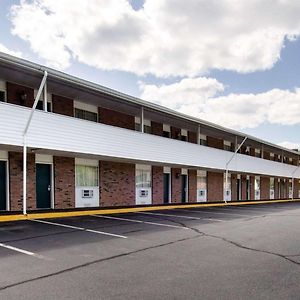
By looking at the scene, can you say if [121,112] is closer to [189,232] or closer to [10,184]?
[10,184]

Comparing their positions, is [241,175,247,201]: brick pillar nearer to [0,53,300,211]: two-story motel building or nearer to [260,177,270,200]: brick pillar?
[260,177,270,200]: brick pillar

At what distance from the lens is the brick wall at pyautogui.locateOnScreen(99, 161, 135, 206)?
1820cm

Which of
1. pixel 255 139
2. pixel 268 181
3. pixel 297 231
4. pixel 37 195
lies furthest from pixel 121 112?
pixel 268 181

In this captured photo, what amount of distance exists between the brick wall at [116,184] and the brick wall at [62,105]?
328cm

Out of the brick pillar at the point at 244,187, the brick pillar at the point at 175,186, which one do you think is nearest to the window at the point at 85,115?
the brick pillar at the point at 175,186

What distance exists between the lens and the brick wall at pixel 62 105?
15.7m

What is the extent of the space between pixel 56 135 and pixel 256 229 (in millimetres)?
7455

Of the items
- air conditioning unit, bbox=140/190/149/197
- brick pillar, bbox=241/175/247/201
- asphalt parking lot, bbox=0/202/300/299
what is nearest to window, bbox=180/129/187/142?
air conditioning unit, bbox=140/190/149/197

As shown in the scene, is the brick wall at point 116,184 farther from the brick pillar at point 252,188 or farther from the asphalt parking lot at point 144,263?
the brick pillar at point 252,188

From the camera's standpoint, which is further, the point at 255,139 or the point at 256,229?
the point at 255,139

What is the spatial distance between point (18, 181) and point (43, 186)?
131 cm

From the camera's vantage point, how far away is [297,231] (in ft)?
35.9

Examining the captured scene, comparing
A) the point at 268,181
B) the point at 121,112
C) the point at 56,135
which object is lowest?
the point at 268,181

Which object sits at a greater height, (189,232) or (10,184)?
(10,184)
